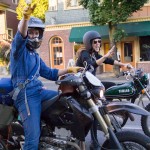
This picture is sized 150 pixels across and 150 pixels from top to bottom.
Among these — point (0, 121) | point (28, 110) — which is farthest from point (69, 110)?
point (0, 121)

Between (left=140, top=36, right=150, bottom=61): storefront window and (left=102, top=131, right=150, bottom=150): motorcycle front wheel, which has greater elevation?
(left=140, top=36, right=150, bottom=61): storefront window

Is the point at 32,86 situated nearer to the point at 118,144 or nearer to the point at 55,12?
the point at 118,144

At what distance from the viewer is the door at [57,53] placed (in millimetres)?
25609

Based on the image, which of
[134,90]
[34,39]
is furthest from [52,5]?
[34,39]

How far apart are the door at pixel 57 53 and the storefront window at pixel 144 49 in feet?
20.7

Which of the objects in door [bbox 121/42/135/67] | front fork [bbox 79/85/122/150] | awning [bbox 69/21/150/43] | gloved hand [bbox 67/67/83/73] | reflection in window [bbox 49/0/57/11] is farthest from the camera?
reflection in window [bbox 49/0/57/11]

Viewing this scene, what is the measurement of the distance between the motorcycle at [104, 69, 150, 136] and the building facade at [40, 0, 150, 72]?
1613 cm

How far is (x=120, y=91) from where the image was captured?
5273 mm

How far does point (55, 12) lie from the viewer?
25750 millimetres

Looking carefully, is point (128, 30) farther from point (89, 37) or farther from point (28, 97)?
point (28, 97)

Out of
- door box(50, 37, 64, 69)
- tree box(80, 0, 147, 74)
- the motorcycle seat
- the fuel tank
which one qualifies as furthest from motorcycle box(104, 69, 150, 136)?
door box(50, 37, 64, 69)

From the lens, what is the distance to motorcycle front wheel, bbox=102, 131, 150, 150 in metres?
3.46

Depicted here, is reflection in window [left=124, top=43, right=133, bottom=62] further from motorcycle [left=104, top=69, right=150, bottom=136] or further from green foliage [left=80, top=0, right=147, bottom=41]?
motorcycle [left=104, top=69, right=150, bottom=136]

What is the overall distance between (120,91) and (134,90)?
0.28 meters
